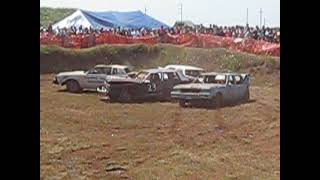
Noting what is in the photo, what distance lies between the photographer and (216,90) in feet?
6.77

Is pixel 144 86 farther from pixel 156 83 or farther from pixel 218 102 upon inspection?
pixel 218 102

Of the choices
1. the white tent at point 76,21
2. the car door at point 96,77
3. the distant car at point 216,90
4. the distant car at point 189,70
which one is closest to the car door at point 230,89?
the distant car at point 216,90

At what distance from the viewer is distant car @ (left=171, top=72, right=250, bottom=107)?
205 centimetres

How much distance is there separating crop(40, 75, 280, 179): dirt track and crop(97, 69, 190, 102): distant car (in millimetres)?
40

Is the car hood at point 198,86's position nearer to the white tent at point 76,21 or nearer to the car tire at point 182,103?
the car tire at point 182,103

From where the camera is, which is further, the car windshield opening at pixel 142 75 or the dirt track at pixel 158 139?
the car windshield opening at pixel 142 75

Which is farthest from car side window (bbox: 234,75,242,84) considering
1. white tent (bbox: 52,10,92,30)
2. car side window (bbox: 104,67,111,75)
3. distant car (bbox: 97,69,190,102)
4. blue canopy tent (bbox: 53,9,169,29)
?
white tent (bbox: 52,10,92,30)

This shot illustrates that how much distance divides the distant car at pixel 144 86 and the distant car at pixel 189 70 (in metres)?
0.02

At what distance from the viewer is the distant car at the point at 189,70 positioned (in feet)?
6.66

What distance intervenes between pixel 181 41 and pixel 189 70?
14 centimetres

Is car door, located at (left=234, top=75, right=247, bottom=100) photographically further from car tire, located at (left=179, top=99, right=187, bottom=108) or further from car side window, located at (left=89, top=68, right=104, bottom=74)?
car side window, located at (left=89, top=68, right=104, bottom=74)

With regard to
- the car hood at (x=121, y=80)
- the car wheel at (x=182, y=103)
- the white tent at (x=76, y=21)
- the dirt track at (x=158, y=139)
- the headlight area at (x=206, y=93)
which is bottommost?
the dirt track at (x=158, y=139)

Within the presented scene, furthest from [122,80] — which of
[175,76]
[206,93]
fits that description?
[206,93]
